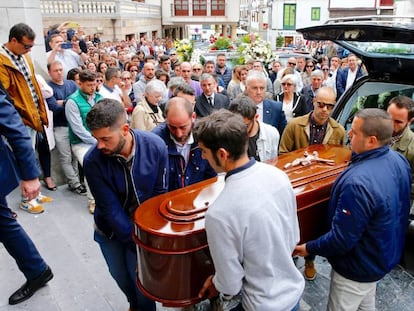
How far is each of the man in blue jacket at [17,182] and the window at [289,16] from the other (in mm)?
38760

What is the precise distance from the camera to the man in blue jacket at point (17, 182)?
8.62 ft

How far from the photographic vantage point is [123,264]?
8.63 ft

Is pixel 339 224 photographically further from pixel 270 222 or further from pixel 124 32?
pixel 124 32

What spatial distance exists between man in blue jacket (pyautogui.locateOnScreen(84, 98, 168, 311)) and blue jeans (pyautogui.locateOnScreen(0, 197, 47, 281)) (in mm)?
714

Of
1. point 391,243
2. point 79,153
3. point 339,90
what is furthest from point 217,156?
point 339,90

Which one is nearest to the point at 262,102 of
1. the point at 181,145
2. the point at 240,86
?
the point at 181,145

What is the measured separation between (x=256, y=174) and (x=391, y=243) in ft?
3.31

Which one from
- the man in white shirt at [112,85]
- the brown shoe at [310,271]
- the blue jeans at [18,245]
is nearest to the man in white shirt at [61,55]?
the man in white shirt at [112,85]

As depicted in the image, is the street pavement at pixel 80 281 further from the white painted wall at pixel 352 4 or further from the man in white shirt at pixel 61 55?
the white painted wall at pixel 352 4

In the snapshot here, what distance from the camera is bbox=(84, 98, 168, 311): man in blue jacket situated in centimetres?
218

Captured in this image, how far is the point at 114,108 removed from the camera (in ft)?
7.18

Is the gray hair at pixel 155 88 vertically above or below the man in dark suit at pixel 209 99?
above

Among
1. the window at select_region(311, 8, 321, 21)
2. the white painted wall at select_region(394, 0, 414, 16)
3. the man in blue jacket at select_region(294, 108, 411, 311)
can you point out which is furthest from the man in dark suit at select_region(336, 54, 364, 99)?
the window at select_region(311, 8, 321, 21)

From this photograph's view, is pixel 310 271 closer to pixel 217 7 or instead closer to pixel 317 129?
pixel 317 129
